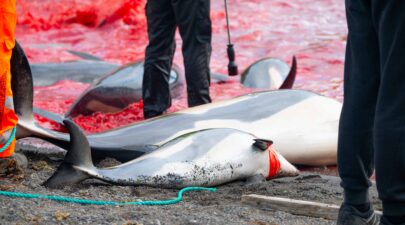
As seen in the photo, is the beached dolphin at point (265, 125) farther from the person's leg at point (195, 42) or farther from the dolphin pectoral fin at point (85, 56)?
the dolphin pectoral fin at point (85, 56)

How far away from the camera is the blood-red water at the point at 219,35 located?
10.2 meters

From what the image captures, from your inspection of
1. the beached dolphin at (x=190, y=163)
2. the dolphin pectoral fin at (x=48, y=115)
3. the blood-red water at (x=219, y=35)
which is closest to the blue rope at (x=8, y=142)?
the beached dolphin at (x=190, y=163)

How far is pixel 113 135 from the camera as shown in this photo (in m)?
6.07

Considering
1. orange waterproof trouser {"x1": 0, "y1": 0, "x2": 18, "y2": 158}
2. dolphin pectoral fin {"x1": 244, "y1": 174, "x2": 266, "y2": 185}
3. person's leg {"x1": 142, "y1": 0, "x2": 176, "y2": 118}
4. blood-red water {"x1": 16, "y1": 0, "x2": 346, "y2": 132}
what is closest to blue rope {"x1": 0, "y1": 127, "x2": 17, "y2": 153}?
orange waterproof trouser {"x1": 0, "y1": 0, "x2": 18, "y2": 158}

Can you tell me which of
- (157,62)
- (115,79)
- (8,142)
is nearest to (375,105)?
(8,142)

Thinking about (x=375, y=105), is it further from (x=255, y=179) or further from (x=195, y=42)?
(x=195, y=42)

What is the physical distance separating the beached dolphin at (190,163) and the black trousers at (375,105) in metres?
1.63

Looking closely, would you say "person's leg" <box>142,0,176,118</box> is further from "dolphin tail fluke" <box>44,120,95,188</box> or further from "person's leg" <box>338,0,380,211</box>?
"person's leg" <box>338,0,380,211</box>

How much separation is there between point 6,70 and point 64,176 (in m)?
0.69

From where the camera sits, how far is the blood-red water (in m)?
10.2

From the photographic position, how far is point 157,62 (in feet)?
25.7

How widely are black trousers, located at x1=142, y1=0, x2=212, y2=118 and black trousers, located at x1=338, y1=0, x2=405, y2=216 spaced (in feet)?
12.4

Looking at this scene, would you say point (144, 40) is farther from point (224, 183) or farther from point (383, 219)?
point (383, 219)

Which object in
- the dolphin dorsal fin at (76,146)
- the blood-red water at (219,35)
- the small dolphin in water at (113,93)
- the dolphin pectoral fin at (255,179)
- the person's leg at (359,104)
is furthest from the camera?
the blood-red water at (219,35)
